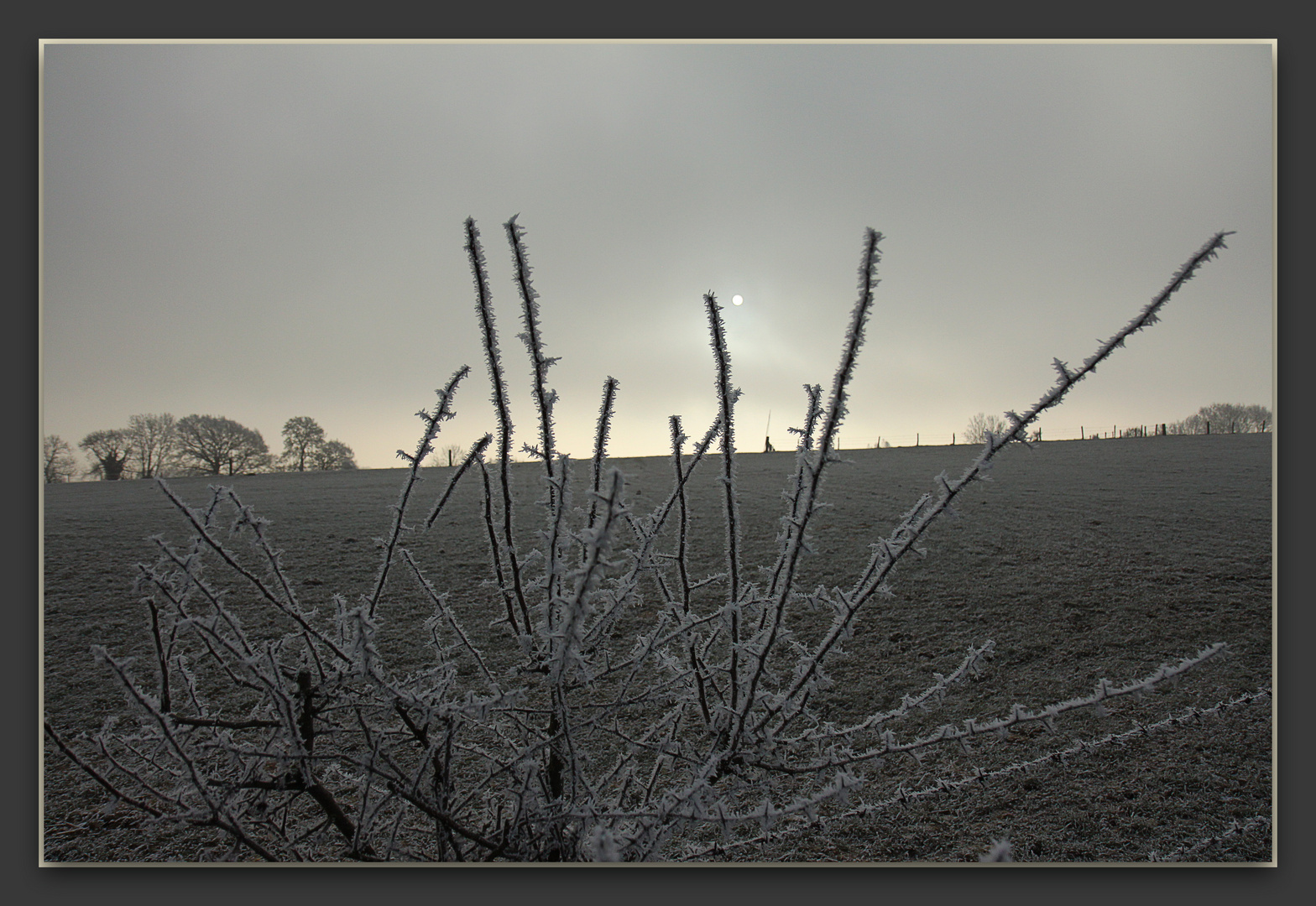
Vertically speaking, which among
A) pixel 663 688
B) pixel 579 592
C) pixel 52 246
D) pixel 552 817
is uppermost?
pixel 52 246

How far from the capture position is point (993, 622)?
250 cm

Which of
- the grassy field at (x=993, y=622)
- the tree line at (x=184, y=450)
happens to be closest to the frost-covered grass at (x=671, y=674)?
the grassy field at (x=993, y=622)

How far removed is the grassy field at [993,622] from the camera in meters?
1.45

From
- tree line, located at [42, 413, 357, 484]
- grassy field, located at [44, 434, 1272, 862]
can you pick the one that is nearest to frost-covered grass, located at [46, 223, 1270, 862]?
grassy field, located at [44, 434, 1272, 862]

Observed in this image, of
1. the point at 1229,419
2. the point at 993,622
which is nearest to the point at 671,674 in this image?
the point at 993,622

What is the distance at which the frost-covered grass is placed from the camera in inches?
33.1

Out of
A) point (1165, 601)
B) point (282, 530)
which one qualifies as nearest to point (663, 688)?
point (1165, 601)

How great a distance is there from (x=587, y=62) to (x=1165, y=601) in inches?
110

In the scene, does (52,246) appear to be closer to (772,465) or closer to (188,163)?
(188,163)

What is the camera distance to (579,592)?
0.70 metres

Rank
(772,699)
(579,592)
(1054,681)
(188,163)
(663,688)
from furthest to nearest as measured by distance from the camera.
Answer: (1054,681), (188,163), (663,688), (772,699), (579,592)

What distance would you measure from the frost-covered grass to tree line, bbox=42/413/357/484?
0.58 feet

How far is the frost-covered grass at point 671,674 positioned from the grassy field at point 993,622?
0.5 inches

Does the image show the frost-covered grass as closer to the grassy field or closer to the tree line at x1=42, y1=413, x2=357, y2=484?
the grassy field
